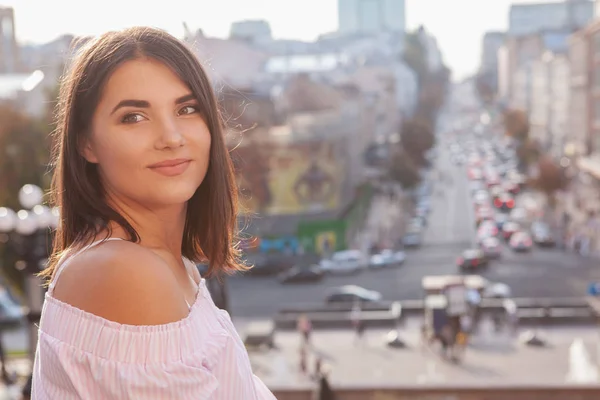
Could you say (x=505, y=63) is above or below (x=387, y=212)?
above

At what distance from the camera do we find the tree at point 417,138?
30812 millimetres

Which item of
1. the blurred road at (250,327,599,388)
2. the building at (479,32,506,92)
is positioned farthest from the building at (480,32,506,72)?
the blurred road at (250,327,599,388)

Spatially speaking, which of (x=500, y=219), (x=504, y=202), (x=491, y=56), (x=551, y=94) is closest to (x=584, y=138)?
→ (x=551, y=94)

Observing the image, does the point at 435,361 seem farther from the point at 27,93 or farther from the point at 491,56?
the point at 491,56

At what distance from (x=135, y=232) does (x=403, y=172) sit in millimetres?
28314

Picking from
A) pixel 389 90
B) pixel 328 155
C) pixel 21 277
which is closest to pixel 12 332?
pixel 21 277

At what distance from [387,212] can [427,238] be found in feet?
7.23

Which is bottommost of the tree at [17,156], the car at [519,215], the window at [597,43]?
the car at [519,215]

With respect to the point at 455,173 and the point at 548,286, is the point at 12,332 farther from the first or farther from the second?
the point at 455,173

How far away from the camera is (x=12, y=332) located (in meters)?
19.2

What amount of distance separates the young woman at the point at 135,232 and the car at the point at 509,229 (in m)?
24.9

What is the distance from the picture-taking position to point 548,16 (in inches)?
1215

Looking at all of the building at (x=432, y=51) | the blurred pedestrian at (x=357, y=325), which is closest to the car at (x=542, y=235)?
the blurred pedestrian at (x=357, y=325)

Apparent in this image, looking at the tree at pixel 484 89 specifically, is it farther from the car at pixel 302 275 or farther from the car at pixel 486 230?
the car at pixel 302 275
